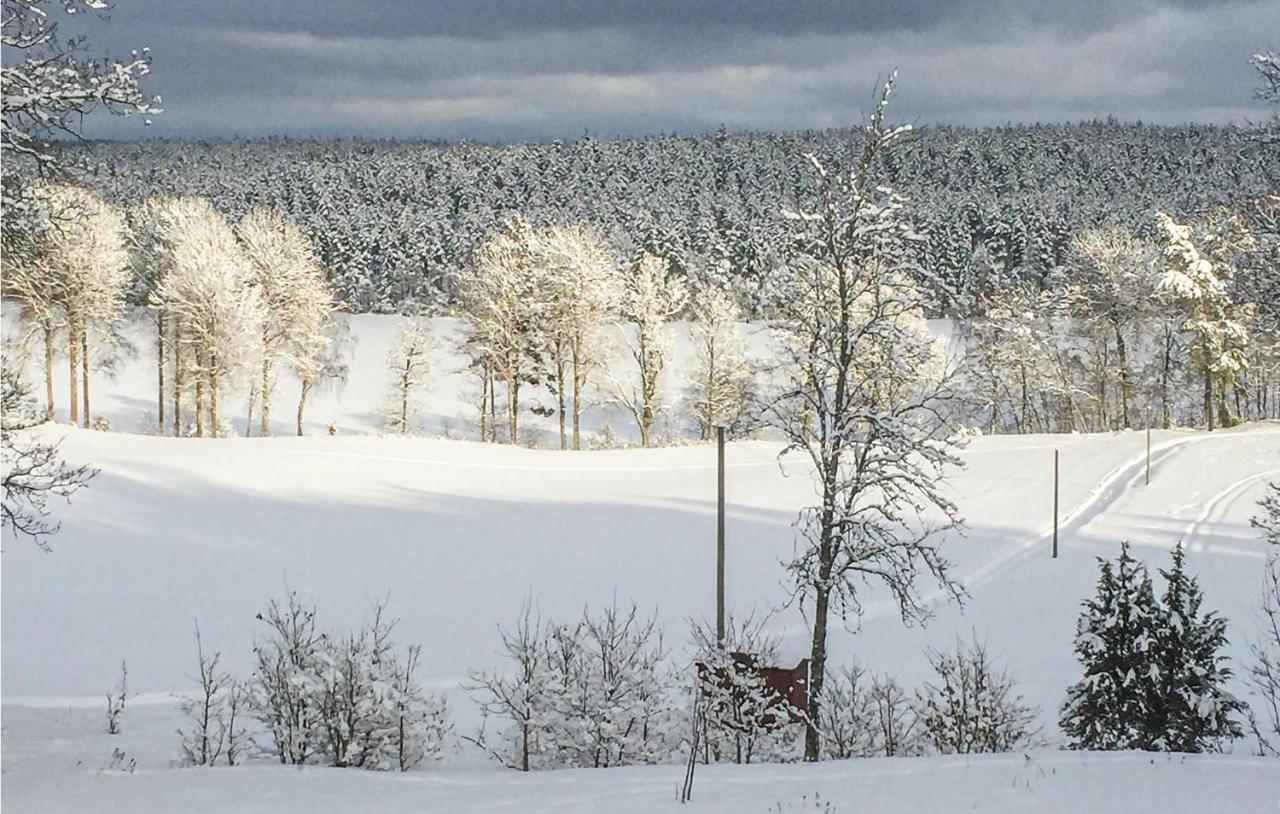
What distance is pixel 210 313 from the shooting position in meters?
43.2

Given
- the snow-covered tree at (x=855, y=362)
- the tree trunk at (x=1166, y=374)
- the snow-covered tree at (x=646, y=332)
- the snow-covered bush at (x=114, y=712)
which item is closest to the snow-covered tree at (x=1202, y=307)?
the tree trunk at (x=1166, y=374)

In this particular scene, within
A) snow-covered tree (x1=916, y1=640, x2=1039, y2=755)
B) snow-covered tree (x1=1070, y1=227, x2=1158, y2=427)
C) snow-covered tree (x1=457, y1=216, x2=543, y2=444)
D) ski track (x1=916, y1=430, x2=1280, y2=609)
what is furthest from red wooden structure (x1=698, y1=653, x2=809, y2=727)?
snow-covered tree (x1=1070, y1=227, x2=1158, y2=427)

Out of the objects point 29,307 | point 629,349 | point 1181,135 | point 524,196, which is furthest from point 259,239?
point 1181,135

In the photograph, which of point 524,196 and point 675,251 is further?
point 524,196

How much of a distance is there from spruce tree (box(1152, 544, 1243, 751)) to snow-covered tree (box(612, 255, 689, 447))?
34531 millimetres

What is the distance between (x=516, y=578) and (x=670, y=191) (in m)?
90.7

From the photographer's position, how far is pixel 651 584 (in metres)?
26.0

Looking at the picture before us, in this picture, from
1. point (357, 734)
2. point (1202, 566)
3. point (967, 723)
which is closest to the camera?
point (357, 734)

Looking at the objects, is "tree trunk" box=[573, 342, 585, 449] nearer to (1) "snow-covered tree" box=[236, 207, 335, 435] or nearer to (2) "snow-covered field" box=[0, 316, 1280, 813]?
(2) "snow-covered field" box=[0, 316, 1280, 813]

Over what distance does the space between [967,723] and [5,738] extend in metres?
12.8

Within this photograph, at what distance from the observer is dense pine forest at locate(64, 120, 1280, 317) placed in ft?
267

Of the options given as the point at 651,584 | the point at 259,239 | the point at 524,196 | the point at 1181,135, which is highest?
the point at 1181,135

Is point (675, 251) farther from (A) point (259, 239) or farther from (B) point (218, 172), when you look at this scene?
(B) point (218, 172)

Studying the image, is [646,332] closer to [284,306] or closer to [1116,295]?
[284,306]
